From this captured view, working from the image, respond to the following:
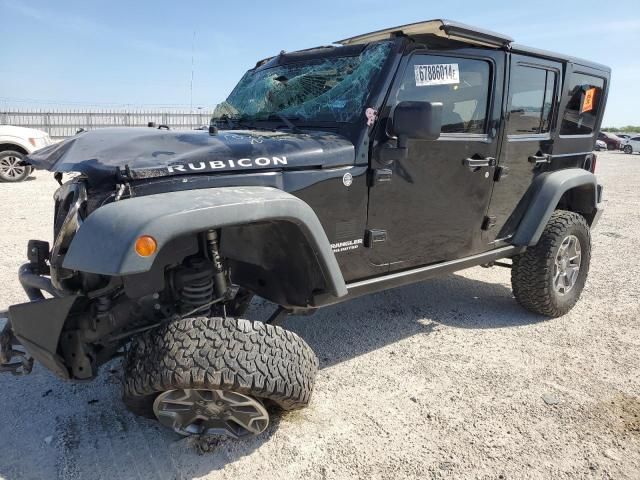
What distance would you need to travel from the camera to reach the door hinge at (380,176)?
283cm

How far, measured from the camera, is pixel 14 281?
179 inches

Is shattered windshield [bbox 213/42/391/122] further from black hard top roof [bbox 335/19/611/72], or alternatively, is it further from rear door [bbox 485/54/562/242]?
rear door [bbox 485/54/562/242]

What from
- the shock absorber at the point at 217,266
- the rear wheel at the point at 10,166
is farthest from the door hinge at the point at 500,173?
the rear wheel at the point at 10,166

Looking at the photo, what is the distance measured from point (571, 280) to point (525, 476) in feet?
8.02

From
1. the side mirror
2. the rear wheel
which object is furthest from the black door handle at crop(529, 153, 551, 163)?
the rear wheel

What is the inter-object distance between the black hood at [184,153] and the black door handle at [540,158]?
5.87 feet

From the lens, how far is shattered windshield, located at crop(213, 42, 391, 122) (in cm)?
293

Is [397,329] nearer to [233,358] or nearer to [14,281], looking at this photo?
[233,358]

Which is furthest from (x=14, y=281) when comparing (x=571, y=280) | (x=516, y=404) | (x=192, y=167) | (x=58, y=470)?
(x=571, y=280)

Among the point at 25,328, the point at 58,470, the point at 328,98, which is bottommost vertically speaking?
the point at 58,470

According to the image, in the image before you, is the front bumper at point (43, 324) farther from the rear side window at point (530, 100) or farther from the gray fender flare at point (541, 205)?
the gray fender flare at point (541, 205)

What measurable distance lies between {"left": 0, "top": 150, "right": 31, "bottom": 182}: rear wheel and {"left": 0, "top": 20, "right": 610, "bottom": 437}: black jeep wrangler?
8.63m

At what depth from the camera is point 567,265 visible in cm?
423

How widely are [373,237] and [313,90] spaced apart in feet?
3.37
